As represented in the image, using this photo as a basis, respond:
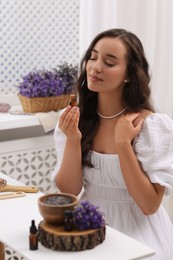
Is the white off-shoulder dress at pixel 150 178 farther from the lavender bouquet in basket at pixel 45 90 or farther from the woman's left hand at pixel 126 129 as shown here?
the lavender bouquet in basket at pixel 45 90

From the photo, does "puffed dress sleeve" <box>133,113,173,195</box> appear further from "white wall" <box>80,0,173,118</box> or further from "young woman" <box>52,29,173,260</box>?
"white wall" <box>80,0,173,118</box>

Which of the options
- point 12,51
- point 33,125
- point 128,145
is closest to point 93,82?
point 128,145

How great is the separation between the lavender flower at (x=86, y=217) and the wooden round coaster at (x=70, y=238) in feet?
0.04

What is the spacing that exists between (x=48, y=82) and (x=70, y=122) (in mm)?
726

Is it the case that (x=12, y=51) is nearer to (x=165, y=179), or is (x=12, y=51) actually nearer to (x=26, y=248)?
(x=165, y=179)

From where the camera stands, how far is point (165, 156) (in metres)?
1.68

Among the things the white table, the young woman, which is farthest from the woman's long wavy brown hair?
the white table

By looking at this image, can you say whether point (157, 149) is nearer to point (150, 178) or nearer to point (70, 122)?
point (150, 178)

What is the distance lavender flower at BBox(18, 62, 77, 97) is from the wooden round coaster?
1195 millimetres

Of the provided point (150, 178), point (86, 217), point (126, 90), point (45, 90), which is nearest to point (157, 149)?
point (150, 178)

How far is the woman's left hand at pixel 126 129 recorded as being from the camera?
167 cm

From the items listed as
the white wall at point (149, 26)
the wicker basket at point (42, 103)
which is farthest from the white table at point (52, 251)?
the white wall at point (149, 26)

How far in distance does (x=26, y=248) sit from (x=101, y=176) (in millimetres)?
576

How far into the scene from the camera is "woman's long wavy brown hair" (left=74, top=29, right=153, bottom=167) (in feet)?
5.73
